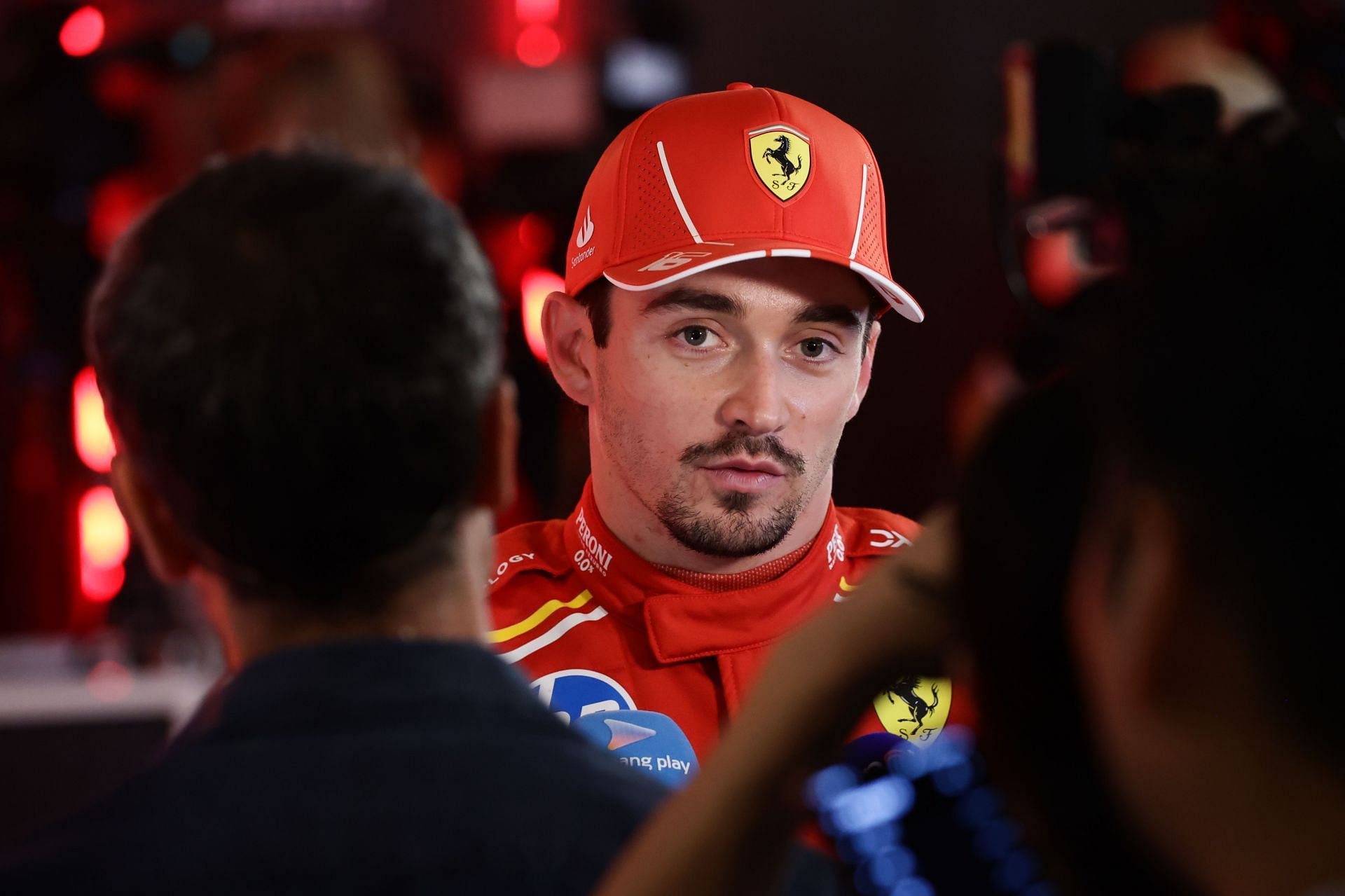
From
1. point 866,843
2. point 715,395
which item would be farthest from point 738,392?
point 866,843

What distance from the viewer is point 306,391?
80 cm

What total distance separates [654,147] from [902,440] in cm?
148

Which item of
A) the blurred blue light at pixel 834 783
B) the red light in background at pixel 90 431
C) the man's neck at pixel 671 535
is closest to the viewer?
the blurred blue light at pixel 834 783

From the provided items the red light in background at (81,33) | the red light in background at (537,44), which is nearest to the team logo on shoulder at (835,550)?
the red light in background at (81,33)

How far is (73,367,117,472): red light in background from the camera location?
3.89 meters

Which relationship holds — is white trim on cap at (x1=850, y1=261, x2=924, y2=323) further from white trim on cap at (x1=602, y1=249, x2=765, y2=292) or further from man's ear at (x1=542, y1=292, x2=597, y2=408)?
man's ear at (x1=542, y1=292, x2=597, y2=408)

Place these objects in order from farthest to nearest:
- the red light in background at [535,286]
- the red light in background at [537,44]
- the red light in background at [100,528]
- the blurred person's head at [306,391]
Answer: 1. the red light in background at [537,44]
2. the red light in background at [100,528]
3. the red light in background at [535,286]
4. the blurred person's head at [306,391]

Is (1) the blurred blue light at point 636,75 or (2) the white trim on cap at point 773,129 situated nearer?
(2) the white trim on cap at point 773,129

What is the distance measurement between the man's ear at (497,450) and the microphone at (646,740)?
40cm

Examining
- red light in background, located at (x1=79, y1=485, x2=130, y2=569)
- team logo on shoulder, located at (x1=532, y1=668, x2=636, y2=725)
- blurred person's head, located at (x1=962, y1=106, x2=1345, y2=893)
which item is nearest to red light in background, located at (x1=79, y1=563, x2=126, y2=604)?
red light in background, located at (x1=79, y1=485, x2=130, y2=569)

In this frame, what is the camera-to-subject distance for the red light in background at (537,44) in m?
4.87

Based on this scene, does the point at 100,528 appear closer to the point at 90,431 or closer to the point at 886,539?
the point at 90,431

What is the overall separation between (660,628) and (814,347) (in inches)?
10.5

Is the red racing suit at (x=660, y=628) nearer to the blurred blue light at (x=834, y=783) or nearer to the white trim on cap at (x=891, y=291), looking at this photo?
the blurred blue light at (x=834, y=783)
